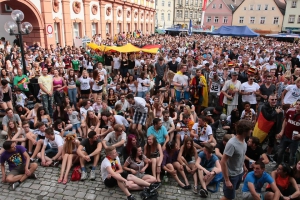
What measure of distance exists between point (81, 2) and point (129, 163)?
19.4 metres

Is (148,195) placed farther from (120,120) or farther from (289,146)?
(289,146)

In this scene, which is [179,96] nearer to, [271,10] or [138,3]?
[138,3]

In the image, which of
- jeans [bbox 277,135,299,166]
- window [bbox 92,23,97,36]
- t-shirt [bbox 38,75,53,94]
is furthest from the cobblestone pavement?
window [bbox 92,23,97,36]

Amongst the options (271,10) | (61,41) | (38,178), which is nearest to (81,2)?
(61,41)

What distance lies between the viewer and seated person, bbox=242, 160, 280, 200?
4.41m

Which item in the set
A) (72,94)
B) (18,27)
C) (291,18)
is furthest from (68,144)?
(291,18)

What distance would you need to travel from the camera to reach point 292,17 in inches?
1929

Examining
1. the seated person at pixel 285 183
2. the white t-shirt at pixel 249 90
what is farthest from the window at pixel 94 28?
the seated person at pixel 285 183

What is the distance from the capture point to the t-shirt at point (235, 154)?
3.63 meters

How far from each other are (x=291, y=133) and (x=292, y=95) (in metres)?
1.88

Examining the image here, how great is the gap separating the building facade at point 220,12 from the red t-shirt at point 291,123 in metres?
57.5

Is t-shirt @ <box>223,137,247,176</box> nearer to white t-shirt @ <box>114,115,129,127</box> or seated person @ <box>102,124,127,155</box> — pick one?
seated person @ <box>102,124,127,155</box>

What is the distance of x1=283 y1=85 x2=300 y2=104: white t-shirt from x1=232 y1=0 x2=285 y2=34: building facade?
5188cm

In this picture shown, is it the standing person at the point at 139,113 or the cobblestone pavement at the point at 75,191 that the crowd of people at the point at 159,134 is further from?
the cobblestone pavement at the point at 75,191
